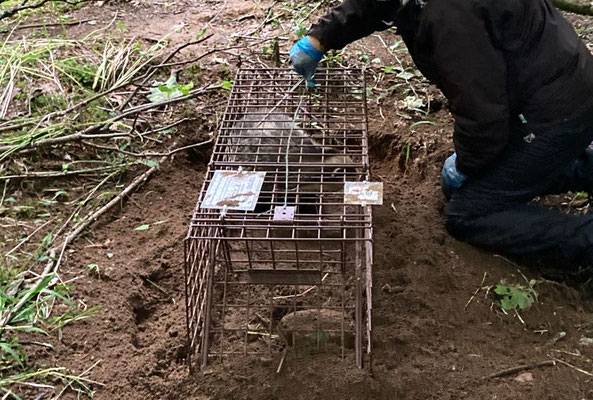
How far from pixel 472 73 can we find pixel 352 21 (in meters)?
0.57

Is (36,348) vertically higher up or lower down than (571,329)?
lower down

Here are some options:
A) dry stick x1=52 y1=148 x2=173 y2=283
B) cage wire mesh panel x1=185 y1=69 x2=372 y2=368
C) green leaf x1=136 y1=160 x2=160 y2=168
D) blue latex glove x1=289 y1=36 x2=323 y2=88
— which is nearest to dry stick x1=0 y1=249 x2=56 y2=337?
dry stick x1=52 y1=148 x2=173 y2=283

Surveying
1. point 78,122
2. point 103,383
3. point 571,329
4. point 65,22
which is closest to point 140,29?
point 65,22

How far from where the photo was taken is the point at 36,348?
2.31 metres

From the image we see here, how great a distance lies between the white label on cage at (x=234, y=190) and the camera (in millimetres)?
2191

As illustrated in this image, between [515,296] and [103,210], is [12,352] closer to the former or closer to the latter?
[103,210]

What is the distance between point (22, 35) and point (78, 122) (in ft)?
4.57

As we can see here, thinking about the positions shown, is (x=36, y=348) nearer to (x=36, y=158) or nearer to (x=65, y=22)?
(x=36, y=158)

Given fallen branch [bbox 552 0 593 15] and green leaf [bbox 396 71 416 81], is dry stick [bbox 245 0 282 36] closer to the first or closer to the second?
green leaf [bbox 396 71 416 81]

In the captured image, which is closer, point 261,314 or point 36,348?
point 36,348

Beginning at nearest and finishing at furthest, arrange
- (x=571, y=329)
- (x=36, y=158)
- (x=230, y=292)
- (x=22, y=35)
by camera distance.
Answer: (x=571, y=329), (x=230, y=292), (x=36, y=158), (x=22, y=35)

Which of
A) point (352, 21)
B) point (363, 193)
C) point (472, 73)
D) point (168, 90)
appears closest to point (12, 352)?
point (363, 193)

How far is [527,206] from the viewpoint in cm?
281

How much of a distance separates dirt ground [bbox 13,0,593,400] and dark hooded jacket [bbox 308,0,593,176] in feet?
1.49
